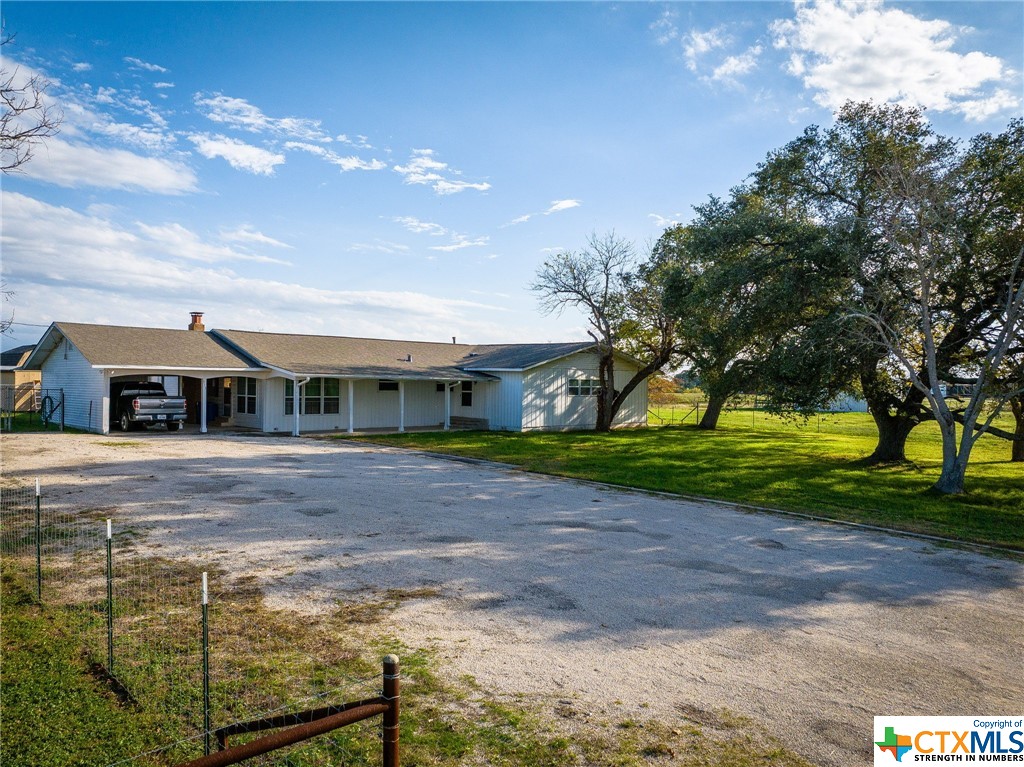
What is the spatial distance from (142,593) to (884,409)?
64.5 feet

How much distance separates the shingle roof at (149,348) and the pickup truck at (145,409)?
1599 millimetres

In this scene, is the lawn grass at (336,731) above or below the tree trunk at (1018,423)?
below

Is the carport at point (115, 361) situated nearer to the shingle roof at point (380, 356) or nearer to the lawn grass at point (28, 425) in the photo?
the lawn grass at point (28, 425)

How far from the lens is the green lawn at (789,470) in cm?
1249

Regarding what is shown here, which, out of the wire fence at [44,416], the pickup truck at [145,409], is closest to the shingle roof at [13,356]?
the wire fence at [44,416]

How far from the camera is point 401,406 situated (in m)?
28.0

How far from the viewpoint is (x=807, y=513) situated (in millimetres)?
12391

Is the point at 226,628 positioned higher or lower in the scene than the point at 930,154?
lower

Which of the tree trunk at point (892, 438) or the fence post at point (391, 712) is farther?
the tree trunk at point (892, 438)

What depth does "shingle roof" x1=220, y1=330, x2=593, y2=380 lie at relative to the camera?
2697cm

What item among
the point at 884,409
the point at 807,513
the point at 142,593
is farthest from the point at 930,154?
the point at 142,593

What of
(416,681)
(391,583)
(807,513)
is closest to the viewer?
(416,681)

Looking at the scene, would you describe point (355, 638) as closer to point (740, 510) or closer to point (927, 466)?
point (740, 510)

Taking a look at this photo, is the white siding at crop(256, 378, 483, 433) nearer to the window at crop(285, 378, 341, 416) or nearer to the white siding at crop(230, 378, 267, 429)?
the white siding at crop(230, 378, 267, 429)
